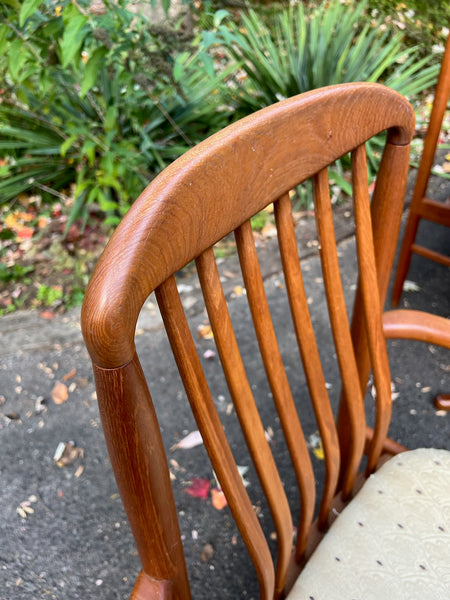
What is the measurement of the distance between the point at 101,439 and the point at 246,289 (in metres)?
1.47

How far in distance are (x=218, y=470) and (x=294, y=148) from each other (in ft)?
1.49

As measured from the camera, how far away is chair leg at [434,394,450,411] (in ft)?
6.01

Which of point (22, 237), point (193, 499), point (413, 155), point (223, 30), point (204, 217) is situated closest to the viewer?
point (204, 217)

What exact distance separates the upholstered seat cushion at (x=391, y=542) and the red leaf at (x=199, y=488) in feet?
2.87

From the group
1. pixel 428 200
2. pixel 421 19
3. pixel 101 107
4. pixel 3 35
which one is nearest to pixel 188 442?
pixel 428 200

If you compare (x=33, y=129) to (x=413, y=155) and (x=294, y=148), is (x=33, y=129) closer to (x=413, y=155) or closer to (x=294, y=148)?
(x=413, y=155)

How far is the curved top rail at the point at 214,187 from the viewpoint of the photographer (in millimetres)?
469

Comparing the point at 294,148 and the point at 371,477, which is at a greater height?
the point at 294,148

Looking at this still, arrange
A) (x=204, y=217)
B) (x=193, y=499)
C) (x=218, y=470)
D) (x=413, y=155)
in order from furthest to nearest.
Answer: (x=413, y=155) < (x=193, y=499) < (x=218, y=470) < (x=204, y=217)

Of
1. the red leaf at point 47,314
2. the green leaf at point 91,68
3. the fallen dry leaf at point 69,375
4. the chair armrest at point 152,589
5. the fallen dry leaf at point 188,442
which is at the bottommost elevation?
the fallen dry leaf at point 188,442

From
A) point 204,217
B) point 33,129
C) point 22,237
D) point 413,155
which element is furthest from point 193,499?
point 413,155

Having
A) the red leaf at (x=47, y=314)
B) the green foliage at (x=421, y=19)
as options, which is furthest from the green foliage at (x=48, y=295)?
the green foliage at (x=421, y=19)

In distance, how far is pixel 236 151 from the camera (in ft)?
1.85

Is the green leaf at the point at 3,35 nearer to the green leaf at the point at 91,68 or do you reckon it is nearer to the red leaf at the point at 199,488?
the green leaf at the point at 91,68
